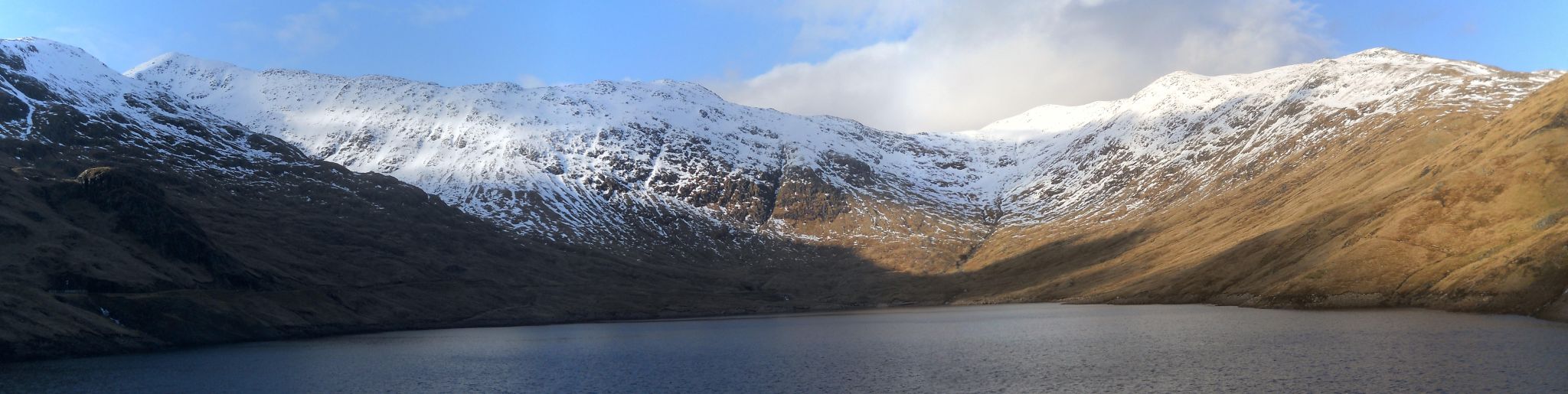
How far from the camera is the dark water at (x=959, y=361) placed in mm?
71375

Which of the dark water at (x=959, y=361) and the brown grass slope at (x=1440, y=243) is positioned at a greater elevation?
the brown grass slope at (x=1440, y=243)

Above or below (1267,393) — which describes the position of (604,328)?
above

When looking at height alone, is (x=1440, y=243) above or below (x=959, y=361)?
above

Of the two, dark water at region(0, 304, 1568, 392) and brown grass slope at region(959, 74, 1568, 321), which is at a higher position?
brown grass slope at region(959, 74, 1568, 321)

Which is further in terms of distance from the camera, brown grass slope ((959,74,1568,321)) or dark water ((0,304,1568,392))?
brown grass slope ((959,74,1568,321))

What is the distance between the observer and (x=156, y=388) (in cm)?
9538

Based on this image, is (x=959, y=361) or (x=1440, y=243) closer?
(x=959, y=361)

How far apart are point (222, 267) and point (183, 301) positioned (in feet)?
97.0

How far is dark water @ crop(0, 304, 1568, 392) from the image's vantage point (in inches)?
2810

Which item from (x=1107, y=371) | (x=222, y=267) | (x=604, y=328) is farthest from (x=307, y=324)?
(x=1107, y=371)

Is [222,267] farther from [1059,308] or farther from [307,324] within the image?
[1059,308]

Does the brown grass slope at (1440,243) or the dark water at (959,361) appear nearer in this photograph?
the dark water at (959,361)

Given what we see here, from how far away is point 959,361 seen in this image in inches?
3787

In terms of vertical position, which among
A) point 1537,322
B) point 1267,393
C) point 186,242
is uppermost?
point 186,242
